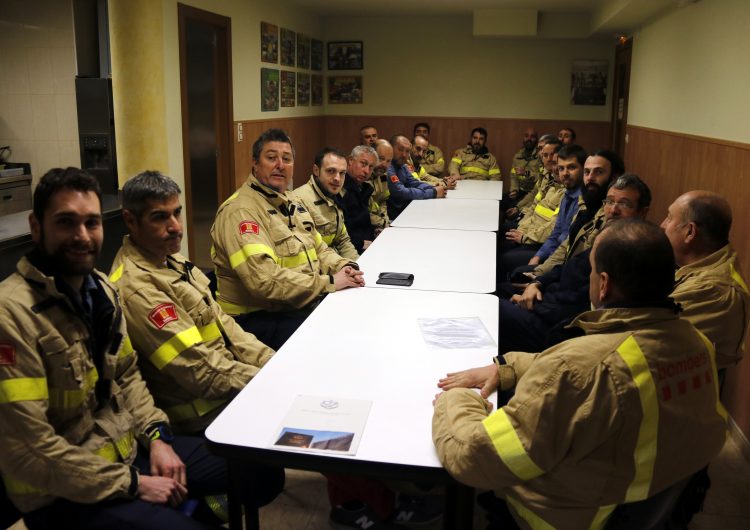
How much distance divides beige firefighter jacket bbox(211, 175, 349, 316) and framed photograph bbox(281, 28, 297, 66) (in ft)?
16.9

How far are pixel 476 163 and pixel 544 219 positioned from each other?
11.8 feet

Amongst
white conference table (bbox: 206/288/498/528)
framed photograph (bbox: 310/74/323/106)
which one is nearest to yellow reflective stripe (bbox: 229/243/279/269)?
white conference table (bbox: 206/288/498/528)

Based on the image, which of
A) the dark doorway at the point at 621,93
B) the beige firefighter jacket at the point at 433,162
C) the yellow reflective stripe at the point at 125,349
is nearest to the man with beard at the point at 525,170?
the beige firefighter jacket at the point at 433,162

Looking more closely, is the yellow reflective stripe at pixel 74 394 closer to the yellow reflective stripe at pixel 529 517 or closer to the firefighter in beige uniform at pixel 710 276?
the yellow reflective stripe at pixel 529 517

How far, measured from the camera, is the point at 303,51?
866cm

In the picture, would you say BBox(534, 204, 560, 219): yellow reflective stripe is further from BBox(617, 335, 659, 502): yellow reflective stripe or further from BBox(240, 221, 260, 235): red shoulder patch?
BBox(617, 335, 659, 502): yellow reflective stripe

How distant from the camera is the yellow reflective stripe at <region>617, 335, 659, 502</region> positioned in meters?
1.29

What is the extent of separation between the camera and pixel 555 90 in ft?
30.6

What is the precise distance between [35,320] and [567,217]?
3.50m

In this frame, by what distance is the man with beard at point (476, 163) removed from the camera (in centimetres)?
859

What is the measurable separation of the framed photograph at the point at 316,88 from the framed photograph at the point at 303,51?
1.08ft

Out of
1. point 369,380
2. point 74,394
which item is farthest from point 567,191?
point 74,394

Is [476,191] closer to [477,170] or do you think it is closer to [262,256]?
[477,170]

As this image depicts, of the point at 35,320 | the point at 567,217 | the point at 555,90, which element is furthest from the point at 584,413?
the point at 555,90
